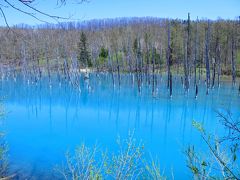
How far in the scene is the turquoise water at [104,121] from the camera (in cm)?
1570

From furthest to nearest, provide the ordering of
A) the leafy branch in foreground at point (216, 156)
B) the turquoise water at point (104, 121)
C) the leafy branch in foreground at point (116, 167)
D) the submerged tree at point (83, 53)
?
the submerged tree at point (83, 53) → the turquoise water at point (104, 121) → the leafy branch in foreground at point (116, 167) → the leafy branch in foreground at point (216, 156)

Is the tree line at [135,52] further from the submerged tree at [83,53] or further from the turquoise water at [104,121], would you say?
the turquoise water at [104,121]

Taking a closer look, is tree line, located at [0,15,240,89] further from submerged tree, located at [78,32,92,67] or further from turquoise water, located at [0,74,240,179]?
turquoise water, located at [0,74,240,179]

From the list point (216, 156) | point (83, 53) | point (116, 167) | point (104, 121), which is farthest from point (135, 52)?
point (216, 156)

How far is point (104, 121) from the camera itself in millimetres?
23688

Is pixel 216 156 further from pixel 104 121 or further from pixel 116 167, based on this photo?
pixel 104 121

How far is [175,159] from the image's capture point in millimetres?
15031

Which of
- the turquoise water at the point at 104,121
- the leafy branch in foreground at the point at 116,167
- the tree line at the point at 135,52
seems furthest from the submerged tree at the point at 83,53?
the leafy branch in foreground at the point at 116,167

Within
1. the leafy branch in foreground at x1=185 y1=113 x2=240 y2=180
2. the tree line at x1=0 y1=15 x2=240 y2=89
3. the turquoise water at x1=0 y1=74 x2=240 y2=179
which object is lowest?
the turquoise water at x1=0 y1=74 x2=240 y2=179

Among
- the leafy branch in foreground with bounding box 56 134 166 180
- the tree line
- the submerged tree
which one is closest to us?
the leafy branch in foreground with bounding box 56 134 166 180

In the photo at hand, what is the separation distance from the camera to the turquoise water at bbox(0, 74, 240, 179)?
15695 mm

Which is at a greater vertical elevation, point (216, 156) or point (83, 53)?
point (83, 53)

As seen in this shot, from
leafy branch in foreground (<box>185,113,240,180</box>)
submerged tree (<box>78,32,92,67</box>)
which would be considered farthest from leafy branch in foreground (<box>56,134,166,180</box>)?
submerged tree (<box>78,32,92,67</box>)

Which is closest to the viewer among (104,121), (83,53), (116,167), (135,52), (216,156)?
(216,156)
